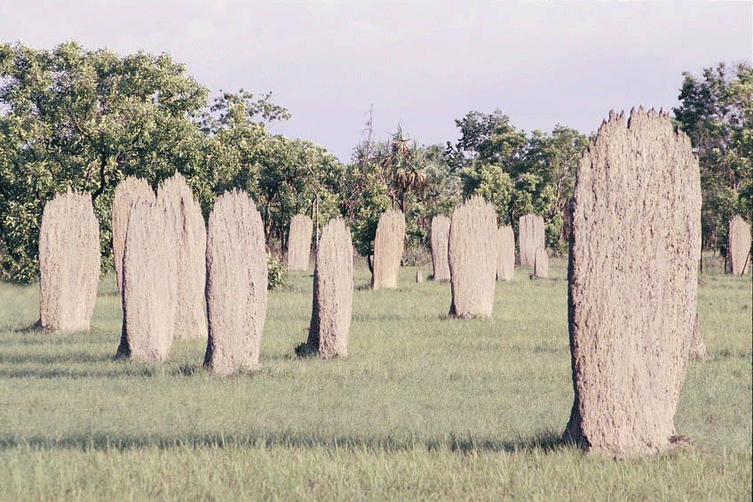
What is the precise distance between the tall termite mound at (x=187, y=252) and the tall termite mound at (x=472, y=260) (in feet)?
24.3

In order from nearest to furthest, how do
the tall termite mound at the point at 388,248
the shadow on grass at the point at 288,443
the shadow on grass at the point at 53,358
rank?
the shadow on grass at the point at 288,443 < the shadow on grass at the point at 53,358 < the tall termite mound at the point at 388,248

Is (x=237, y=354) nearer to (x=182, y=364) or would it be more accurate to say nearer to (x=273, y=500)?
(x=182, y=364)

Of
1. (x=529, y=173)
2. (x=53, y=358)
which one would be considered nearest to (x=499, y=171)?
(x=529, y=173)

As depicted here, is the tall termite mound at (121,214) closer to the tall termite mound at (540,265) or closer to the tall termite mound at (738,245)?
the tall termite mound at (540,265)

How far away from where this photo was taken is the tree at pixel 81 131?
128 ft

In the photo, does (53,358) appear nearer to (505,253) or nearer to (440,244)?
(440,244)

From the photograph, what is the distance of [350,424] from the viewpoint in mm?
14820

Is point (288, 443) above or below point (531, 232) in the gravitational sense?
below

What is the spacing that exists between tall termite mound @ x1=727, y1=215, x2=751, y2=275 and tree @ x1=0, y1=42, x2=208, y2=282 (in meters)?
24.9

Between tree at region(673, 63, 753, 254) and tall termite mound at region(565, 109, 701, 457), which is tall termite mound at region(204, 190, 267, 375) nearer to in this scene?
tall termite mound at region(565, 109, 701, 457)

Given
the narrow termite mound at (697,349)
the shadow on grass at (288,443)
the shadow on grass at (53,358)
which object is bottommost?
the shadow on grass at (288,443)

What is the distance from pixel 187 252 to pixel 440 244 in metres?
26.6

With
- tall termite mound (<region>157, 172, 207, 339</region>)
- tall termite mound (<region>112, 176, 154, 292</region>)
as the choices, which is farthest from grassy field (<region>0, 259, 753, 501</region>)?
tall termite mound (<region>112, 176, 154, 292</region>)

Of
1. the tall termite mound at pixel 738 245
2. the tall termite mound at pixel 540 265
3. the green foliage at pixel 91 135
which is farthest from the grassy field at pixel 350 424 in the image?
the tall termite mound at pixel 540 265
